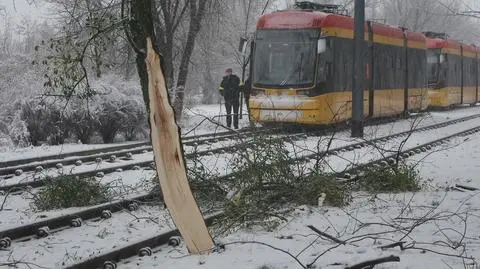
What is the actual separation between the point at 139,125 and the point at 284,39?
4.76m

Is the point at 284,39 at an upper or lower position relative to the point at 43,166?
upper

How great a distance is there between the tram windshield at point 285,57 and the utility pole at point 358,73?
3.64ft

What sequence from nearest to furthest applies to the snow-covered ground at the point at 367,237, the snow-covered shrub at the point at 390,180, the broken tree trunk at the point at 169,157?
the snow-covered ground at the point at 367,237
the broken tree trunk at the point at 169,157
the snow-covered shrub at the point at 390,180

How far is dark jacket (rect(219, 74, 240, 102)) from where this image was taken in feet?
68.1

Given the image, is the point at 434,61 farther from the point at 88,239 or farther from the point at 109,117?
the point at 88,239

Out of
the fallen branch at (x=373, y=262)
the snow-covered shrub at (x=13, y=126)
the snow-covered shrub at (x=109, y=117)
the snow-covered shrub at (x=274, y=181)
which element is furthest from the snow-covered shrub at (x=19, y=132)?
Result: the fallen branch at (x=373, y=262)

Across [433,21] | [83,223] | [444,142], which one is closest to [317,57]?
[444,142]

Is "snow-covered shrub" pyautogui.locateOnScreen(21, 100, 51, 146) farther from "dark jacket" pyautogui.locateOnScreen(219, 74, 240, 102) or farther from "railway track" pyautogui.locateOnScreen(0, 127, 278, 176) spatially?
"dark jacket" pyautogui.locateOnScreen(219, 74, 240, 102)

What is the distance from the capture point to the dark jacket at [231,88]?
20.8 m

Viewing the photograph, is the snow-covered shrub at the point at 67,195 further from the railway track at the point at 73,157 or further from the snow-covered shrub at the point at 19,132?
the snow-covered shrub at the point at 19,132

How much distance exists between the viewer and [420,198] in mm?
8133

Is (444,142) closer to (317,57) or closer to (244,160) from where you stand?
(317,57)

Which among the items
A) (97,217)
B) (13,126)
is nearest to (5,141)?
(13,126)

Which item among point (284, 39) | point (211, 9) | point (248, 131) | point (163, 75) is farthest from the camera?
point (211, 9)
